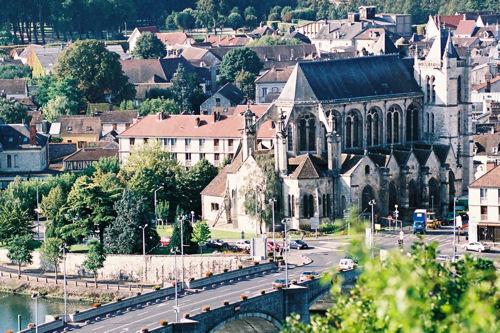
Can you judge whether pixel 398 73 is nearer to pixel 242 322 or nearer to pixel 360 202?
pixel 360 202

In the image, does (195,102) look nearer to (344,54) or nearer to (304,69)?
(344,54)

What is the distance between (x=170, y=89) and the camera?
484ft

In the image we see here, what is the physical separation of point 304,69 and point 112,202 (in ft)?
45.0

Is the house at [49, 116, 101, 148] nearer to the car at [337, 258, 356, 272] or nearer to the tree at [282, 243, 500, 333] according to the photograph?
the car at [337, 258, 356, 272]

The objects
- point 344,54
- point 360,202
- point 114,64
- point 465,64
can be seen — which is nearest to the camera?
point 360,202

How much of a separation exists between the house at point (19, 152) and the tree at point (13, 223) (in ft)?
50.2

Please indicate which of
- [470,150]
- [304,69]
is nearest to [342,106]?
[304,69]

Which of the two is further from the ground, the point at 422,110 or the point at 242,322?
the point at 422,110

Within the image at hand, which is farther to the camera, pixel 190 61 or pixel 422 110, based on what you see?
pixel 190 61

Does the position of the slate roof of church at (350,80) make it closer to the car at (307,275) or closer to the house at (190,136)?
the house at (190,136)

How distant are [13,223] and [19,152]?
1802 cm

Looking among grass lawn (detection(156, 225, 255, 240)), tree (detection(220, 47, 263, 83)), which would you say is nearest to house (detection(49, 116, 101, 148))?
tree (detection(220, 47, 263, 83))

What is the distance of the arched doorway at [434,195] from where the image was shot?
95.8 meters

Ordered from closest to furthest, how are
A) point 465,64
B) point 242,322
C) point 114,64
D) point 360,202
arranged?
point 242,322
point 360,202
point 465,64
point 114,64
